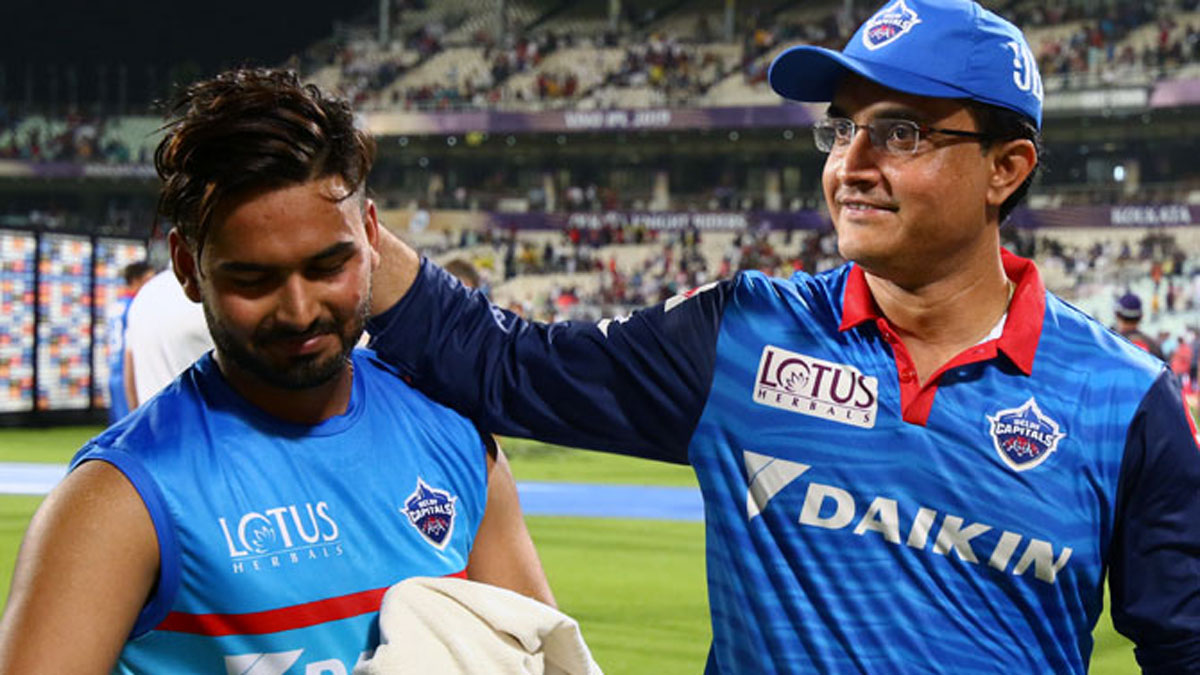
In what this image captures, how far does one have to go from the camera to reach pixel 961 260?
234 centimetres

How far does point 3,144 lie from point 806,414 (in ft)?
169

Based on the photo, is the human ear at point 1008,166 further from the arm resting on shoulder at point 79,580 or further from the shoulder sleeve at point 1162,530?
the arm resting on shoulder at point 79,580

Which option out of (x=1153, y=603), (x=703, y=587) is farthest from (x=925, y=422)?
(x=703, y=587)

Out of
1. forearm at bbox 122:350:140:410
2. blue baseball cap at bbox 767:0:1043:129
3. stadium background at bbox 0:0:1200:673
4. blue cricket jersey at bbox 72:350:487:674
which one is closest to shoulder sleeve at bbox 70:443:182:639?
blue cricket jersey at bbox 72:350:487:674

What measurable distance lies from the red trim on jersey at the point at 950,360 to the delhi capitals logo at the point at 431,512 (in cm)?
83

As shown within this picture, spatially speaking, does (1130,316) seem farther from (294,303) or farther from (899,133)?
(294,303)

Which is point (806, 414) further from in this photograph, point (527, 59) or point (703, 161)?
point (527, 59)

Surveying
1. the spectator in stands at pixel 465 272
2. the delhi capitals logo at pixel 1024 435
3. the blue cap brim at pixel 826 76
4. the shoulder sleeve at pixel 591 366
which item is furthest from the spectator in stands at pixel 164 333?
the delhi capitals logo at pixel 1024 435

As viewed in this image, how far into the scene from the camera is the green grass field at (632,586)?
603 cm

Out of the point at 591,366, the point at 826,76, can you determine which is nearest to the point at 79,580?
the point at 591,366

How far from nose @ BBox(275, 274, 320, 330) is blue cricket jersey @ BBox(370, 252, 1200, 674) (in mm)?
361

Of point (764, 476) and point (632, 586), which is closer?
point (764, 476)

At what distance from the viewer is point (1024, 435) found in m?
2.21

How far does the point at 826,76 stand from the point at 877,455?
70cm
